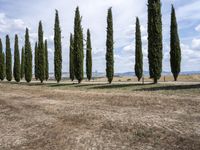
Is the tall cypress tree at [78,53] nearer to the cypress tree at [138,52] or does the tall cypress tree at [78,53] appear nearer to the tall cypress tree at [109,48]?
the tall cypress tree at [109,48]

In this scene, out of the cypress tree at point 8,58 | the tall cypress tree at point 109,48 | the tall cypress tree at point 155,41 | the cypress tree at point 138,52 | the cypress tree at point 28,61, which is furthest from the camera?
the cypress tree at point 8,58

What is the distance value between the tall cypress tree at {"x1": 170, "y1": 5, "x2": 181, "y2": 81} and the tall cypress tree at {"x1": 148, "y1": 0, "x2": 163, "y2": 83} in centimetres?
765

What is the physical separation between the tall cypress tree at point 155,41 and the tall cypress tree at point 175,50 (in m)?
7.65

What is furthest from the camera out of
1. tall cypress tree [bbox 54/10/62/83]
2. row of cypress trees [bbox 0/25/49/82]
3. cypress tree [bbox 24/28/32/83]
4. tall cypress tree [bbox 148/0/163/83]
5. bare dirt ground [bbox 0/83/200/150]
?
cypress tree [bbox 24/28/32/83]

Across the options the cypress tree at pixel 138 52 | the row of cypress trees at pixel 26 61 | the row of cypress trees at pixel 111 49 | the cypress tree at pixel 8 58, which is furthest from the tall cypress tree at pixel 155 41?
the cypress tree at pixel 8 58

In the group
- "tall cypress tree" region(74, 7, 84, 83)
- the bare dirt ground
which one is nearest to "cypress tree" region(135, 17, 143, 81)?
"tall cypress tree" region(74, 7, 84, 83)

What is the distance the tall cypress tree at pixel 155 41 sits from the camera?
35.9m

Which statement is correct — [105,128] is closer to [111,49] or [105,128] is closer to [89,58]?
[111,49]

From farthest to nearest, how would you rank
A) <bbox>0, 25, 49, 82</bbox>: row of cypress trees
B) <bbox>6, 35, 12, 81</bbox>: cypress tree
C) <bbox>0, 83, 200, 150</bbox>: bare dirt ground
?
<bbox>6, 35, 12, 81</bbox>: cypress tree → <bbox>0, 25, 49, 82</bbox>: row of cypress trees → <bbox>0, 83, 200, 150</bbox>: bare dirt ground

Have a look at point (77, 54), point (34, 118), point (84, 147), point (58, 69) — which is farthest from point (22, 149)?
point (58, 69)

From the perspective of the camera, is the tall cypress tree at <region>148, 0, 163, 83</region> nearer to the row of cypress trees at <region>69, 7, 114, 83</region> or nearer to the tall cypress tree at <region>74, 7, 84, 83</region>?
the row of cypress trees at <region>69, 7, 114, 83</region>

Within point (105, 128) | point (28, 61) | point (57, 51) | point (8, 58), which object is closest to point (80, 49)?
point (57, 51)

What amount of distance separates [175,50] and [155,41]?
27.1 ft

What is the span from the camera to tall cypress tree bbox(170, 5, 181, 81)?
4325 cm
